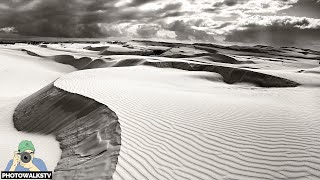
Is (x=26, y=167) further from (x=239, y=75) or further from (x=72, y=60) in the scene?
(x=72, y=60)

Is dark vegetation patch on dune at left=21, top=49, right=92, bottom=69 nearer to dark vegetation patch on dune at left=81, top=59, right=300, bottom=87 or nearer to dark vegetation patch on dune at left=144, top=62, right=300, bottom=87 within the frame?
dark vegetation patch on dune at left=81, top=59, right=300, bottom=87

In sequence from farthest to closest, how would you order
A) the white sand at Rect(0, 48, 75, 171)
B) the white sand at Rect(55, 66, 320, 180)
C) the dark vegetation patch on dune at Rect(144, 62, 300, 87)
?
the dark vegetation patch on dune at Rect(144, 62, 300, 87)
the white sand at Rect(0, 48, 75, 171)
the white sand at Rect(55, 66, 320, 180)

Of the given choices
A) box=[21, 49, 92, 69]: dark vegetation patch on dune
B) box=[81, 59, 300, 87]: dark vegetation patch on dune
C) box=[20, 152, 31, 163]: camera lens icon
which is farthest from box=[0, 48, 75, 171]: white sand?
box=[21, 49, 92, 69]: dark vegetation patch on dune

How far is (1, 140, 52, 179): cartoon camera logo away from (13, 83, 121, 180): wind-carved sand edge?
272 millimetres

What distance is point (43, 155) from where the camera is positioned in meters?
7.04

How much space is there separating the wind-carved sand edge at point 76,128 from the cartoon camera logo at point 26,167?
0.89 ft

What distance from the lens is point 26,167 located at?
536 centimetres

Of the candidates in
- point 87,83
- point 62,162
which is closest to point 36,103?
point 87,83

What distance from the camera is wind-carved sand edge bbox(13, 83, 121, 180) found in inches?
209

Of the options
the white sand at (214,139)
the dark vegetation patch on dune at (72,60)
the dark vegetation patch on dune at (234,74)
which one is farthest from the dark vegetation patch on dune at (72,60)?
the white sand at (214,139)

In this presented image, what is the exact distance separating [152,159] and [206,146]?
118cm

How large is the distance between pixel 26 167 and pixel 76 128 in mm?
2801

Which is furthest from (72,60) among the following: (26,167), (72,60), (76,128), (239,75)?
(26,167)

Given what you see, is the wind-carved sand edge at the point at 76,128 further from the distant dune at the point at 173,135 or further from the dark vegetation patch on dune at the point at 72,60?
the dark vegetation patch on dune at the point at 72,60
